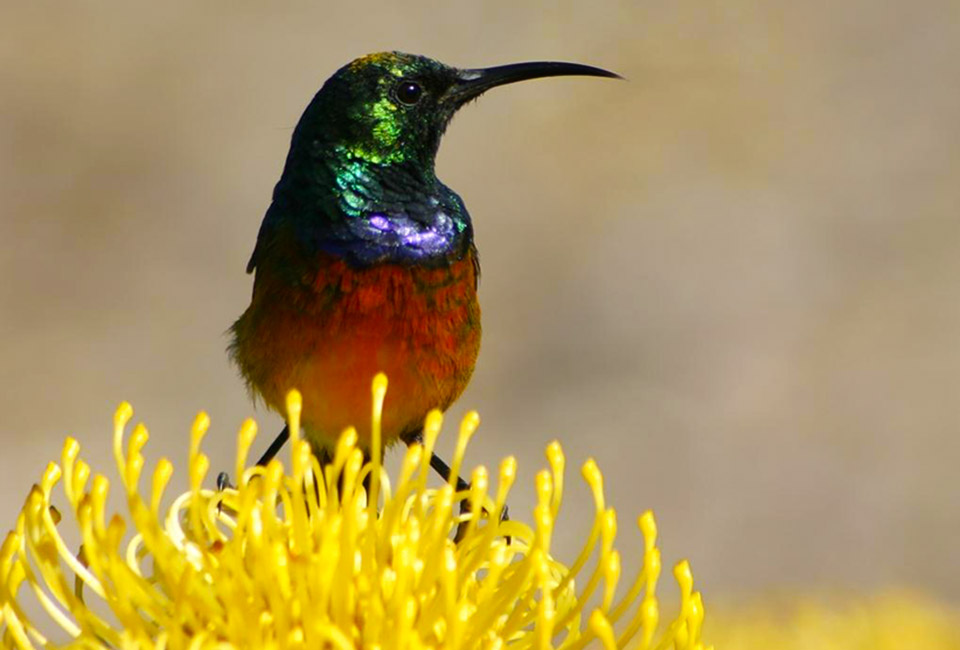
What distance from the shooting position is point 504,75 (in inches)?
111

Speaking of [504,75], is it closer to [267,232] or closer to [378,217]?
[378,217]

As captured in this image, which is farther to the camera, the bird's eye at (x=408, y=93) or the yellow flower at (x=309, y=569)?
the bird's eye at (x=408, y=93)

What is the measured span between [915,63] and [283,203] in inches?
302

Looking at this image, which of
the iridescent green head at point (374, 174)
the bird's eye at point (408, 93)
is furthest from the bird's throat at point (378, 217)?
the bird's eye at point (408, 93)

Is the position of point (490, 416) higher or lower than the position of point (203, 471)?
lower

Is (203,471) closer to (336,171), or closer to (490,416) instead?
(336,171)

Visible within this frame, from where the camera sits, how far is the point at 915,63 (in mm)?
9789

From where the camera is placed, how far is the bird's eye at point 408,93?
108 inches

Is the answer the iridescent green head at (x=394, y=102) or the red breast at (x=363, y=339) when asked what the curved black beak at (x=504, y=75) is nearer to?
the iridescent green head at (x=394, y=102)

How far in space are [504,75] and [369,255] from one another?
0.41 meters

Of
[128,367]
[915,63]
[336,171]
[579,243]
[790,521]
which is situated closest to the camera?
[336,171]

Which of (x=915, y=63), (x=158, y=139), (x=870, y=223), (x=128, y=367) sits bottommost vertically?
(x=128, y=367)

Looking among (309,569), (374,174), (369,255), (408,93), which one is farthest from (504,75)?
(309,569)

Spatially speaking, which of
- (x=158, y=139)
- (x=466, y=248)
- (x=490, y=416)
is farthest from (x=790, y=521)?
(x=466, y=248)
